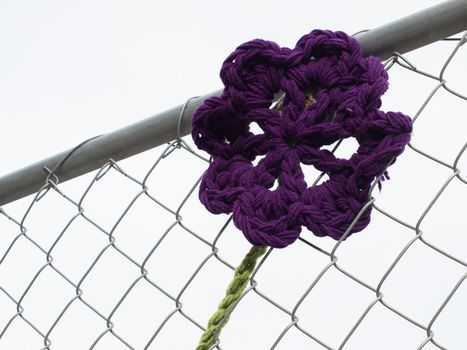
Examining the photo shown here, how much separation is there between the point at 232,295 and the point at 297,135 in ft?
0.63

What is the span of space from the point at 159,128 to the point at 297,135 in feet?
0.89

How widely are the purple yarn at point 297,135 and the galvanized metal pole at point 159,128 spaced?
60mm

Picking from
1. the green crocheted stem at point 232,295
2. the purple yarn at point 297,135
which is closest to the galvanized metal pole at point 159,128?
the purple yarn at point 297,135

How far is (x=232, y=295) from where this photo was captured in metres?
1.00

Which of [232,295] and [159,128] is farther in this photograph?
[159,128]

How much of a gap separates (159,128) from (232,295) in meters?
0.25

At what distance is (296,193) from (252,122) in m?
0.09

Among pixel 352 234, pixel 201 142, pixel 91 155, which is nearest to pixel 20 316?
pixel 91 155

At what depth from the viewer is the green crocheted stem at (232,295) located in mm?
989

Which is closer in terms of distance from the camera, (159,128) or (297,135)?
(297,135)

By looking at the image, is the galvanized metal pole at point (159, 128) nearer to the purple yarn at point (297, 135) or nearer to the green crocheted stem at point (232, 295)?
the purple yarn at point (297, 135)

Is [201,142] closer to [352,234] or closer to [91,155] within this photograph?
[352,234]

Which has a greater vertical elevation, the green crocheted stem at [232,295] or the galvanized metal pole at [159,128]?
the galvanized metal pole at [159,128]

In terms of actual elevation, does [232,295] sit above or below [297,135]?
below
